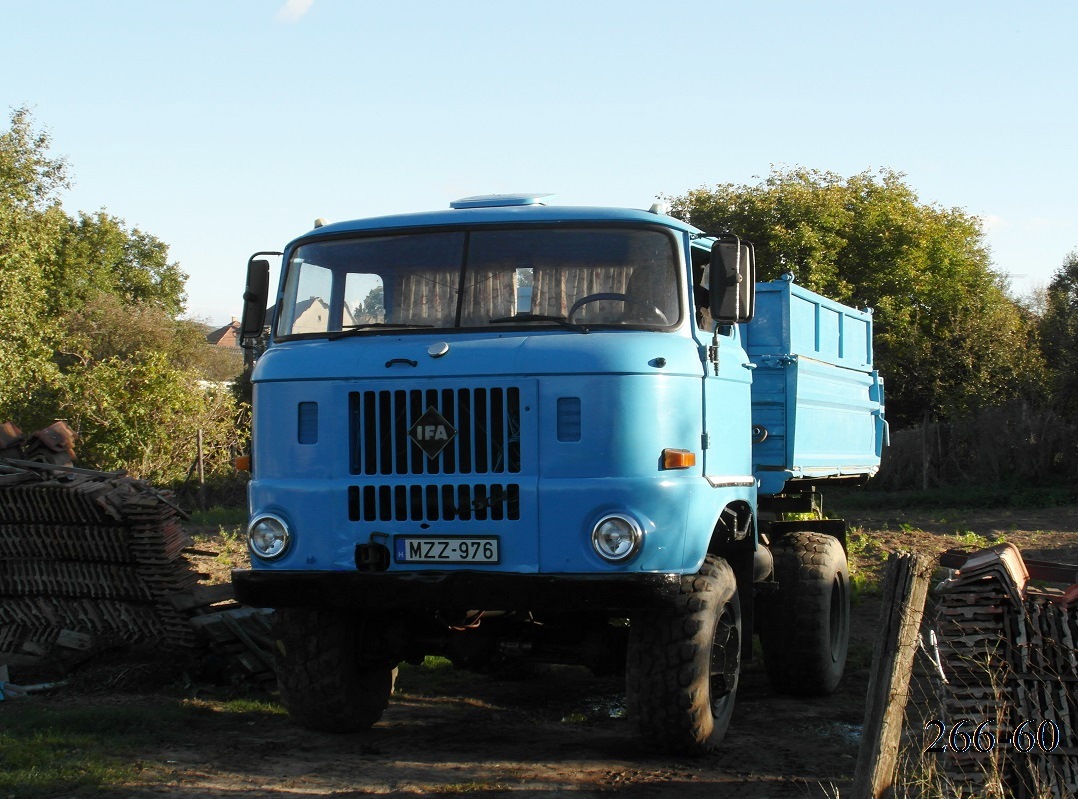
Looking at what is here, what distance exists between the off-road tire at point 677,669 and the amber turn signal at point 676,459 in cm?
57

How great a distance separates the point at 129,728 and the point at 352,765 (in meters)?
1.54

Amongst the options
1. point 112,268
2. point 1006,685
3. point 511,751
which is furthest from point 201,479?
point 112,268

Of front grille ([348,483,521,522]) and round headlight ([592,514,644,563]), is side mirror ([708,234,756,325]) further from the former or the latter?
front grille ([348,483,521,522])

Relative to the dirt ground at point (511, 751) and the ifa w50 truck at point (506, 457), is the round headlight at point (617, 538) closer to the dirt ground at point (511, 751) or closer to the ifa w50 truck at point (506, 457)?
the ifa w50 truck at point (506, 457)

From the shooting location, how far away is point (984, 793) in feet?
15.1

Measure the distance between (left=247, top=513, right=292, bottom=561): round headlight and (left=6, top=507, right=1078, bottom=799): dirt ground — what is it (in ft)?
3.60

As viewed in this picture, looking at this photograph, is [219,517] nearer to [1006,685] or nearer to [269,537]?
[269,537]

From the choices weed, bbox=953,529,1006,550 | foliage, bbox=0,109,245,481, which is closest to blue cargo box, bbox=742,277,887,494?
weed, bbox=953,529,1006,550

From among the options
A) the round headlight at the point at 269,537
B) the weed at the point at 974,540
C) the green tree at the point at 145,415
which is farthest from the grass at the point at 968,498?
the round headlight at the point at 269,537

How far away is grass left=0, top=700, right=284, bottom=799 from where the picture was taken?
5785 millimetres

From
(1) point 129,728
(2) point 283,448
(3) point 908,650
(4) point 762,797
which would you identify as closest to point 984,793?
(3) point 908,650

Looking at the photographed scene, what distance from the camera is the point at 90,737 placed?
6.69 metres

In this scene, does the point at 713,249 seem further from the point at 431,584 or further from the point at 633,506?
the point at 431,584

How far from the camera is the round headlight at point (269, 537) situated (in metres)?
6.23
